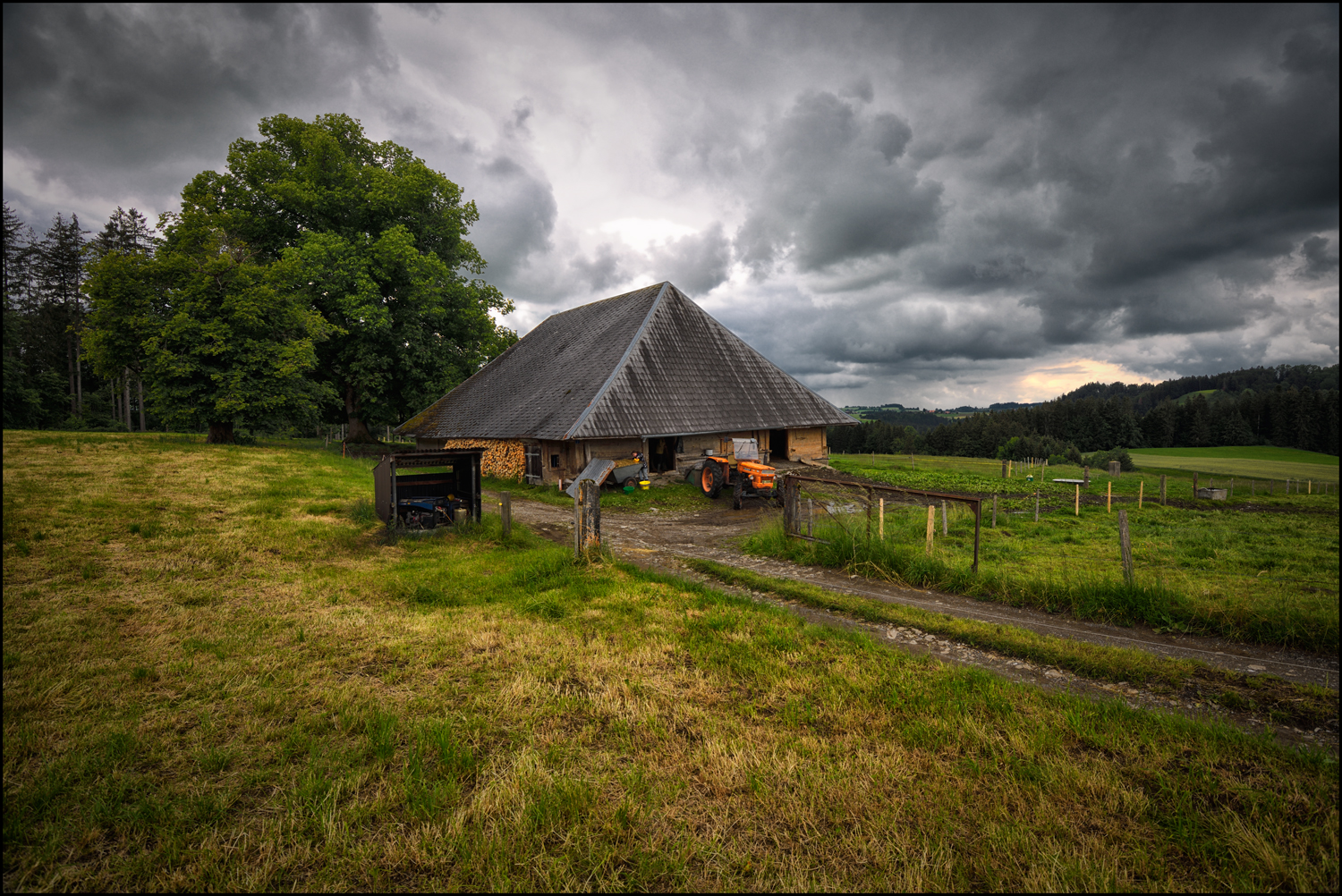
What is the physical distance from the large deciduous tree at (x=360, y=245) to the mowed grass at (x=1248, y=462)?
4697 cm

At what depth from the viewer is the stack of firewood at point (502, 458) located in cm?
2102

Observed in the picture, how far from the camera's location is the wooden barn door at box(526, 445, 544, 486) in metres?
20.1

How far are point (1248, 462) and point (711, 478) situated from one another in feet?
180

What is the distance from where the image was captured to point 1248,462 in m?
44.6

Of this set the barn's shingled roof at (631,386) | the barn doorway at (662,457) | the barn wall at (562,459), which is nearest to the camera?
the barn wall at (562,459)

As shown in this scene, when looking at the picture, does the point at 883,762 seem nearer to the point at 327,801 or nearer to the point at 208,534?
the point at 327,801

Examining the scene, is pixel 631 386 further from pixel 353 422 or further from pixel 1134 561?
pixel 353 422

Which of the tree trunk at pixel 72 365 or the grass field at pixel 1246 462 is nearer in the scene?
the tree trunk at pixel 72 365

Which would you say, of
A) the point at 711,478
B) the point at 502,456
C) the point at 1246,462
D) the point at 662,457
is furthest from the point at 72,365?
the point at 1246,462

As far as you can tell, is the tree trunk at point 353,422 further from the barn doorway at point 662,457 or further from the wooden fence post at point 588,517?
the wooden fence post at point 588,517

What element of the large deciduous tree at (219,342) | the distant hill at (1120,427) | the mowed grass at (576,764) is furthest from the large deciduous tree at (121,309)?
the distant hill at (1120,427)

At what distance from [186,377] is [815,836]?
84.8 feet

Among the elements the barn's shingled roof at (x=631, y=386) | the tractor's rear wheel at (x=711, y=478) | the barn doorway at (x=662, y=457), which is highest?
the barn's shingled roof at (x=631, y=386)

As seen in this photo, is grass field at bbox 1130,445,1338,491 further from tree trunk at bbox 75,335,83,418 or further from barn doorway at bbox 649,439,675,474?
tree trunk at bbox 75,335,83,418
